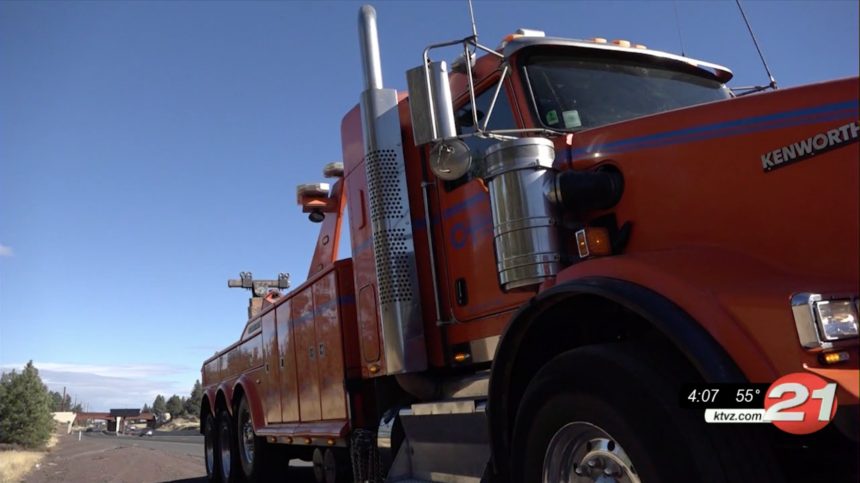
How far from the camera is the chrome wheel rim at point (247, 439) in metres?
8.62

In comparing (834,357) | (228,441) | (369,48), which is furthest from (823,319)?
(228,441)

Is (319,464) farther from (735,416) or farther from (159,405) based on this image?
(159,405)

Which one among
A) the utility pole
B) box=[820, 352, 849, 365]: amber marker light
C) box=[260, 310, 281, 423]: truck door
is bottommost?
box=[820, 352, 849, 365]: amber marker light

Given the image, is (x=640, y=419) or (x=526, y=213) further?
(x=526, y=213)

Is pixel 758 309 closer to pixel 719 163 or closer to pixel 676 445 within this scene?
pixel 676 445

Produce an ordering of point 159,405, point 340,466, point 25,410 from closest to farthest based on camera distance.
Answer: point 340,466 < point 25,410 < point 159,405

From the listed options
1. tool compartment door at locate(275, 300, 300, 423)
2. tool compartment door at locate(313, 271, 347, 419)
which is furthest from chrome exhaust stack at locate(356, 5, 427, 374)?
tool compartment door at locate(275, 300, 300, 423)

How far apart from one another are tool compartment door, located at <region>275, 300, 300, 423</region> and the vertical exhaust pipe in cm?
283

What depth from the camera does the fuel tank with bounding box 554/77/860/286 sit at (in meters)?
2.48

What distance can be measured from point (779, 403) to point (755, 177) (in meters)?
0.94

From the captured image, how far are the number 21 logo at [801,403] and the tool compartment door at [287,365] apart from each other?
5.25 meters

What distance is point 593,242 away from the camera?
3260 millimetres

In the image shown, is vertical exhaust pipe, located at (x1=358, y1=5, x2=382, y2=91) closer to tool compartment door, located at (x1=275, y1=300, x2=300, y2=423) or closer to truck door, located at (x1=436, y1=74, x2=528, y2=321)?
truck door, located at (x1=436, y1=74, x2=528, y2=321)

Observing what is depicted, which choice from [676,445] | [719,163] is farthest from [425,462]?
[719,163]
